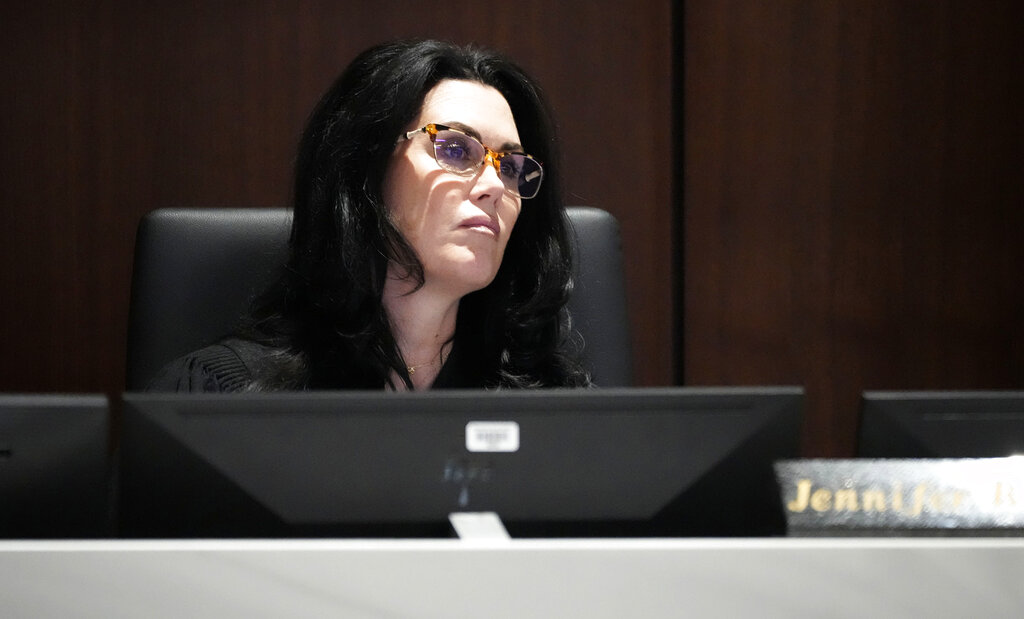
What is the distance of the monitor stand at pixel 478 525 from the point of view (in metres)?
0.82

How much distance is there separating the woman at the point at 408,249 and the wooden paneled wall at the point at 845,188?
0.80 metres

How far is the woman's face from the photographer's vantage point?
5.35ft

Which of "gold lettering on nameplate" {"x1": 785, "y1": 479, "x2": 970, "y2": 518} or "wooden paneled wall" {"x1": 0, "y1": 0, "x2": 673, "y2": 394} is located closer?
"gold lettering on nameplate" {"x1": 785, "y1": 479, "x2": 970, "y2": 518}

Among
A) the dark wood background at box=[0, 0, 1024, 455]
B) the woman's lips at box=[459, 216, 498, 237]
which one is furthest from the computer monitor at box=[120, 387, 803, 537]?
the dark wood background at box=[0, 0, 1024, 455]

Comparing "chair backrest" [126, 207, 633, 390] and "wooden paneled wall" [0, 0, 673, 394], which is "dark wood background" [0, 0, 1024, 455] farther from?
"chair backrest" [126, 207, 633, 390]

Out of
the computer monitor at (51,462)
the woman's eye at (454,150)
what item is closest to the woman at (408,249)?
the woman's eye at (454,150)

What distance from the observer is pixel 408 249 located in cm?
165

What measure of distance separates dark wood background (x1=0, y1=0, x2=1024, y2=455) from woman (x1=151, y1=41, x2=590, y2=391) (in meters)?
0.71

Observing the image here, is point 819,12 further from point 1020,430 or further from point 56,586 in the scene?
point 56,586

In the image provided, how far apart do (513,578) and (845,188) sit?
195cm

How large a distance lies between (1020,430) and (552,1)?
5.78 feet

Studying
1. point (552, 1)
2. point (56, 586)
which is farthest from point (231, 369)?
point (552, 1)

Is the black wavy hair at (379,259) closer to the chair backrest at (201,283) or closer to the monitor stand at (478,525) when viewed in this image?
the chair backrest at (201,283)

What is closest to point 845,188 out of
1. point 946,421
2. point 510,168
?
point 510,168
